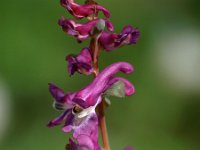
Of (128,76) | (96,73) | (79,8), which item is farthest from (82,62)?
(128,76)

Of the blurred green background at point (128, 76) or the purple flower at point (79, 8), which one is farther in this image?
the blurred green background at point (128, 76)

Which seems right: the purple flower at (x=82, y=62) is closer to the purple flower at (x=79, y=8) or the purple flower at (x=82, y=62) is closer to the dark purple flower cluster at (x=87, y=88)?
the dark purple flower cluster at (x=87, y=88)

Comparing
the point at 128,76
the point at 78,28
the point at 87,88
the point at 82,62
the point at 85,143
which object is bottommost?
the point at 128,76

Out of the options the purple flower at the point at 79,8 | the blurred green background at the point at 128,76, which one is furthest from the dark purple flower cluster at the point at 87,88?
the blurred green background at the point at 128,76

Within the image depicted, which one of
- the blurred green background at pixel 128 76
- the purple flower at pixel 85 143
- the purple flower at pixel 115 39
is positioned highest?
the purple flower at pixel 115 39

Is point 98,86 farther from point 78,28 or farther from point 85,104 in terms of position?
point 78,28

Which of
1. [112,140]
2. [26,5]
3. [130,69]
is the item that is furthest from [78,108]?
[26,5]
